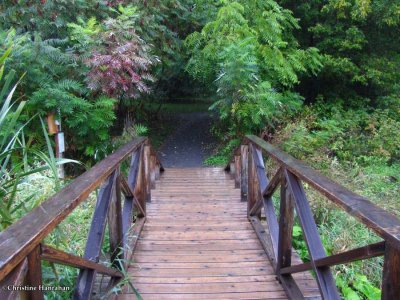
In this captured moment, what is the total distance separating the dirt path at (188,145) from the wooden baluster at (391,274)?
766 cm

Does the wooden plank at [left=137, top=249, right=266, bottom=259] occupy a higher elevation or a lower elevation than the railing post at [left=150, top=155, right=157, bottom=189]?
lower

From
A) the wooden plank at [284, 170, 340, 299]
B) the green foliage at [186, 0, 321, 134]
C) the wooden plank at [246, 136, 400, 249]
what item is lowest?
the wooden plank at [284, 170, 340, 299]

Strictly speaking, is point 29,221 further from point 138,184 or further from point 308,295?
point 138,184

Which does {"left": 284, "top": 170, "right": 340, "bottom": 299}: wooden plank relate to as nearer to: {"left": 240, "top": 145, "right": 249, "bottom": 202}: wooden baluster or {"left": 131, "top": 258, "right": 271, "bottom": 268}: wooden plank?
{"left": 131, "top": 258, "right": 271, "bottom": 268}: wooden plank

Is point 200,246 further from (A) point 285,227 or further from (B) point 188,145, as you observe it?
(B) point 188,145

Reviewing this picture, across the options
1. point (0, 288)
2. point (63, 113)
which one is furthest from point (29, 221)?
point (63, 113)

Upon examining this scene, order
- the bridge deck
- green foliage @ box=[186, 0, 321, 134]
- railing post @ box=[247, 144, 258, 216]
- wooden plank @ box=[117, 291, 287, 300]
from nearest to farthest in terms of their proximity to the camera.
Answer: wooden plank @ box=[117, 291, 287, 300]
the bridge deck
railing post @ box=[247, 144, 258, 216]
green foliage @ box=[186, 0, 321, 134]

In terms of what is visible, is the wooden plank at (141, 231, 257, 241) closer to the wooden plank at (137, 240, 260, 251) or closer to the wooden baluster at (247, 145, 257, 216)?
the wooden plank at (137, 240, 260, 251)

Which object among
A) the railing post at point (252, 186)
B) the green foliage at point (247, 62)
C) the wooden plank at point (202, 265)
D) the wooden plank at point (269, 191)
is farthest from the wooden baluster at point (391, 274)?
the green foliage at point (247, 62)

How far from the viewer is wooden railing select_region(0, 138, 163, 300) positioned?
3.76 feet

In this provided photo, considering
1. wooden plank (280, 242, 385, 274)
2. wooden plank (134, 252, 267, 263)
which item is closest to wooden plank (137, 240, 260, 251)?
wooden plank (134, 252, 267, 263)

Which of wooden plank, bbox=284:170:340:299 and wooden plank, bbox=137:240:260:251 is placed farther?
wooden plank, bbox=137:240:260:251

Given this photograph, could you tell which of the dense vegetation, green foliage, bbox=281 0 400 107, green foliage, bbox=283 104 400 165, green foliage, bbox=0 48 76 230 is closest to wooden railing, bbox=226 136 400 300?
the dense vegetation

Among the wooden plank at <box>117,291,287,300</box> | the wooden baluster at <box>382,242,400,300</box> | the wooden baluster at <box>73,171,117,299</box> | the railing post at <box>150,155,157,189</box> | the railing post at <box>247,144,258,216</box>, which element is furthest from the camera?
the railing post at <box>150,155,157,189</box>
